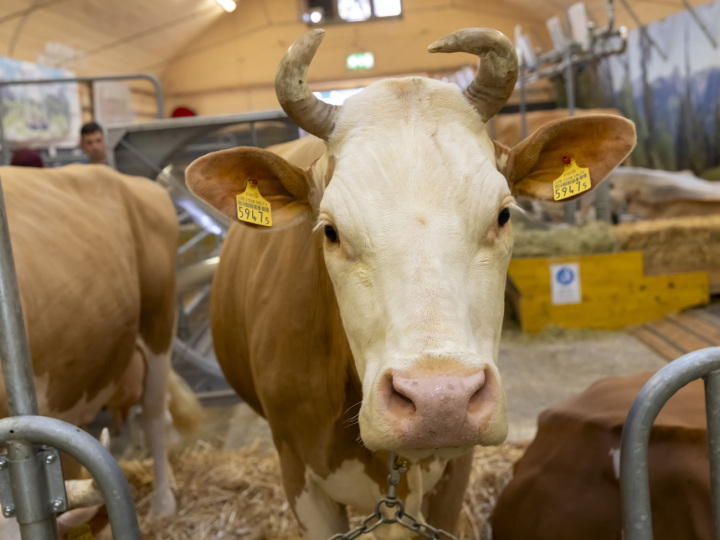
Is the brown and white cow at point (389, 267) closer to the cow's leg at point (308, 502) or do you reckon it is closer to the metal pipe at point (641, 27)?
the cow's leg at point (308, 502)

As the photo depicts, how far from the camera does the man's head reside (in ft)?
14.4

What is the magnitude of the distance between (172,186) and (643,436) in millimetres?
3564

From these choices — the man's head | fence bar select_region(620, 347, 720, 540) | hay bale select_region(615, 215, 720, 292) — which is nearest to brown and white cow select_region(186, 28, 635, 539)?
fence bar select_region(620, 347, 720, 540)

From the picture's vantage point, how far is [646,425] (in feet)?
3.55

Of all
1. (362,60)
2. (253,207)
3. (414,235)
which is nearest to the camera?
(414,235)

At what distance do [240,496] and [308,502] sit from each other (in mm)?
1206

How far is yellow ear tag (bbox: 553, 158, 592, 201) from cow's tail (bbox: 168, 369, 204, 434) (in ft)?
8.43

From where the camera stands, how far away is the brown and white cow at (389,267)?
1.06m

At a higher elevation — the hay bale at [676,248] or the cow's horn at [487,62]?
the cow's horn at [487,62]

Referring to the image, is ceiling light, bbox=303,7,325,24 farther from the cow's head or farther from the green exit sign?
the cow's head

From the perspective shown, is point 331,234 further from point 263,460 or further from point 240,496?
point 263,460

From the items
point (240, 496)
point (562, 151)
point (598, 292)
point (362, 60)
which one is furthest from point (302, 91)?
point (362, 60)

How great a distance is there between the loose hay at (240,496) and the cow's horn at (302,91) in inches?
69.7

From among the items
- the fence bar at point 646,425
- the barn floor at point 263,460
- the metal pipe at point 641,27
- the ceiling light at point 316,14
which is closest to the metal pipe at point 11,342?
the fence bar at point 646,425
